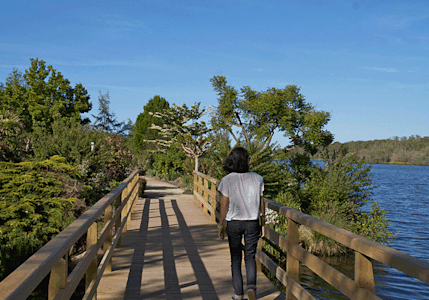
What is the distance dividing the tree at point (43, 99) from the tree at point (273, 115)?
12.2 meters

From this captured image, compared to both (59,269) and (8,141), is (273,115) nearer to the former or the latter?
(8,141)

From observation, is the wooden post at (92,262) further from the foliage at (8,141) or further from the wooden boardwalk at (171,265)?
the foliage at (8,141)

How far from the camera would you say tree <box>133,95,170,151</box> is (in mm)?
43406

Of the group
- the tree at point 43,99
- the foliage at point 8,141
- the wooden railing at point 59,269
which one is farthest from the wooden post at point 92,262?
the tree at point 43,99

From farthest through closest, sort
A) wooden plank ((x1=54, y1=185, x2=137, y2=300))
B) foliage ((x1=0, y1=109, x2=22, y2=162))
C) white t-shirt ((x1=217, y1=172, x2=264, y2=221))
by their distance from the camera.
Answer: foliage ((x1=0, y1=109, x2=22, y2=162))
white t-shirt ((x1=217, y1=172, x2=264, y2=221))
wooden plank ((x1=54, y1=185, x2=137, y2=300))

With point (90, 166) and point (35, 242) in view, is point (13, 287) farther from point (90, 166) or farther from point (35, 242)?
point (90, 166)

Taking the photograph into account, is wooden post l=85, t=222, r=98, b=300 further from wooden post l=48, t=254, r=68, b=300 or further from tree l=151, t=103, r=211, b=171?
tree l=151, t=103, r=211, b=171

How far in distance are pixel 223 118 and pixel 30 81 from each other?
17.9 metres

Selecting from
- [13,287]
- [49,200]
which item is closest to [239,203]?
[13,287]

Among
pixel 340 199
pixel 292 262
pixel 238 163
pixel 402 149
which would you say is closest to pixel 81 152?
pixel 340 199

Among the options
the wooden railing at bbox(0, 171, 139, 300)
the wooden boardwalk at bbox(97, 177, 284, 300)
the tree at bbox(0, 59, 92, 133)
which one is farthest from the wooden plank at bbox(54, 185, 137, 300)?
the tree at bbox(0, 59, 92, 133)

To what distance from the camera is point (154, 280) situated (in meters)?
5.05

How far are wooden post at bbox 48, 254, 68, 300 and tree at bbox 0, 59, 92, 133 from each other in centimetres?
2939

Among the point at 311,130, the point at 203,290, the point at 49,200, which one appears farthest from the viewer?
the point at 311,130
